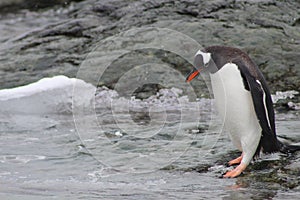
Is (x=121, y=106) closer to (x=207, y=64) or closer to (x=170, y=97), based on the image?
(x=170, y=97)

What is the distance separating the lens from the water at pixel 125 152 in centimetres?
486

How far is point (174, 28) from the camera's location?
10.4 meters

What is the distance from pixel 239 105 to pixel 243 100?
0.06 m

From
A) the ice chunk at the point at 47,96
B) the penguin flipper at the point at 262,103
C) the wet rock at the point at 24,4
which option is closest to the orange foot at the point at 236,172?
the penguin flipper at the point at 262,103

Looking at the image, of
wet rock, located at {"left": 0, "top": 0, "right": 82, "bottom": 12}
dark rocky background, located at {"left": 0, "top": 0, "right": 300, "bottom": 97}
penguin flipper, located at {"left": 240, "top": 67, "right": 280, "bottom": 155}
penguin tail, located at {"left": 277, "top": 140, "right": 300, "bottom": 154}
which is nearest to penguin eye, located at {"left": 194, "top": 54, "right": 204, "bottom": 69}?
penguin flipper, located at {"left": 240, "top": 67, "right": 280, "bottom": 155}

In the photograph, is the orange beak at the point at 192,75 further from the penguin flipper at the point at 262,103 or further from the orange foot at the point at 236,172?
the orange foot at the point at 236,172

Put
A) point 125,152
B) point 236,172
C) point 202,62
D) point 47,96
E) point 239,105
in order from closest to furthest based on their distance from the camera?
point 236,172 < point 239,105 < point 202,62 < point 125,152 < point 47,96

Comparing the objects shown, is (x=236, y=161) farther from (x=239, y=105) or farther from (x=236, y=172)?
(x=239, y=105)

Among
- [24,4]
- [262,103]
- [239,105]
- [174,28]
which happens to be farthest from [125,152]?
[24,4]

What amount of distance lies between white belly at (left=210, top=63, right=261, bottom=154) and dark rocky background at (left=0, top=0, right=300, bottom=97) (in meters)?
3.69

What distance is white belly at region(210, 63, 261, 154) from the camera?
5.40 m

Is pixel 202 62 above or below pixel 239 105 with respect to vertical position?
above

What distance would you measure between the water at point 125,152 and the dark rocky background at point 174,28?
1145 millimetres

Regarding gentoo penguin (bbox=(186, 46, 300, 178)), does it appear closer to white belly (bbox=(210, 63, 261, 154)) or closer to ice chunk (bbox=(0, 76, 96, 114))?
white belly (bbox=(210, 63, 261, 154))
